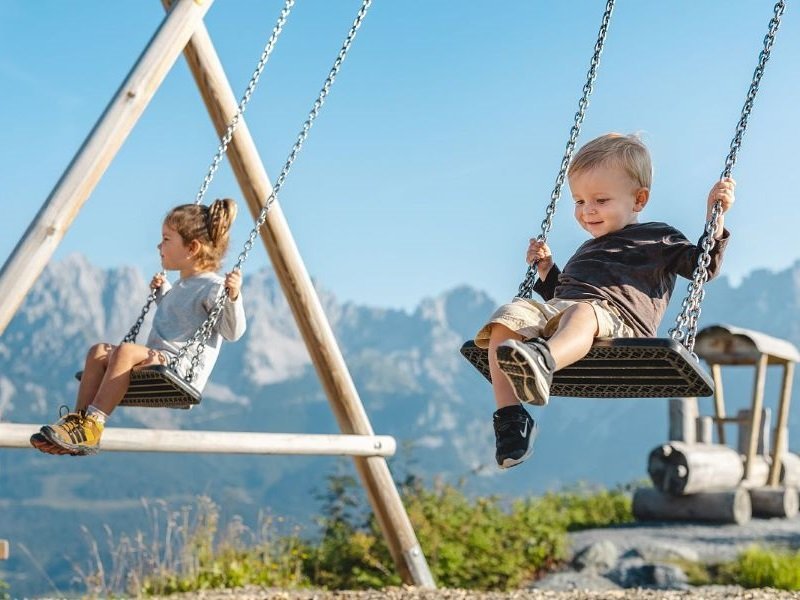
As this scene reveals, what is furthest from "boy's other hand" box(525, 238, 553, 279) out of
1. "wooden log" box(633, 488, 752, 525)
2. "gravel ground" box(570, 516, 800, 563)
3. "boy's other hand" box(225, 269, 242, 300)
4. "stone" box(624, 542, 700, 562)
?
"wooden log" box(633, 488, 752, 525)

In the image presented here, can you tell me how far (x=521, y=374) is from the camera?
10.5 feet

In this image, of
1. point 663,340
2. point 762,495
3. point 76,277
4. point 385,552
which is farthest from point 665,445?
point 76,277

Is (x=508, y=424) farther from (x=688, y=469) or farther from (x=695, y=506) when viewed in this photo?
(x=695, y=506)

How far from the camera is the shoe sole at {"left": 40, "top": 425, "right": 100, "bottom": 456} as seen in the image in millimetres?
4266

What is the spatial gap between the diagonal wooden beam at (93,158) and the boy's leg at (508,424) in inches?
77.2

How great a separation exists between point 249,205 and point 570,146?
244 cm

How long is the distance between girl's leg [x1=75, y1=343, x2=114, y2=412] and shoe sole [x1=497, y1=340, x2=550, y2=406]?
7.59ft

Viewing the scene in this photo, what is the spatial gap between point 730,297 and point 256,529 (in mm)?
180684

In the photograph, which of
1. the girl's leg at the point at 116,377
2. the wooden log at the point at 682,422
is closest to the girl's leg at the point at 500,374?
the girl's leg at the point at 116,377

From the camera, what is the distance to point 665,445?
11.9m

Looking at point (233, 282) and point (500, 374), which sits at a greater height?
point (233, 282)

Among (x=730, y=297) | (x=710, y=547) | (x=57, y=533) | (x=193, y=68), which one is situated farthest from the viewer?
(x=730, y=297)

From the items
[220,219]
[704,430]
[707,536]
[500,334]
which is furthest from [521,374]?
[704,430]

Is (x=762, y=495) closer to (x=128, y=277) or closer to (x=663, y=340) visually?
(x=663, y=340)
